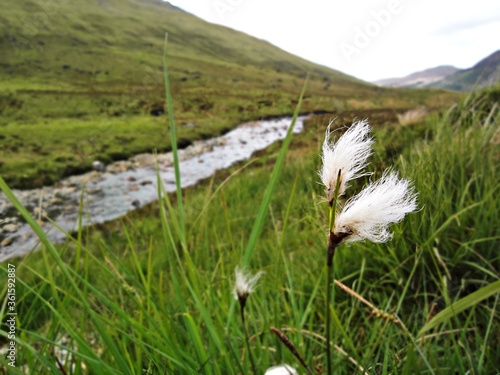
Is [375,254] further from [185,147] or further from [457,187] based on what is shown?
[185,147]

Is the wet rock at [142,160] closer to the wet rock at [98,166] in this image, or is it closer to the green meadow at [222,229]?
the green meadow at [222,229]

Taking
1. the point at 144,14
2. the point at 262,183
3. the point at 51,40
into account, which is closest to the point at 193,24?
the point at 144,14

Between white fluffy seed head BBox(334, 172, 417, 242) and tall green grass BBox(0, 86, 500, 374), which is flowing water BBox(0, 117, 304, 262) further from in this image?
white fluffy seed head BBox(334, 172, 417, 242)

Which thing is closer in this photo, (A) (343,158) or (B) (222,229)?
(A) (343,158)

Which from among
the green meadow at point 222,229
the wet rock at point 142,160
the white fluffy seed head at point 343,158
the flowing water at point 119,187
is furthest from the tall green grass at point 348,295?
the wet rock at point 142,160

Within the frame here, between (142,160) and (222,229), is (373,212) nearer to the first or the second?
(222,229)

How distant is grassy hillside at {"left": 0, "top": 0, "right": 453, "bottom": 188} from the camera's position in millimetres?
23531

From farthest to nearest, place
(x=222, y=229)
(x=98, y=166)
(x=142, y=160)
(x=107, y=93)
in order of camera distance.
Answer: (x=107, y=93), (x=142, y=160), (x=98, y=166), (x=222, y=229)

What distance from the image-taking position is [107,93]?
187ft

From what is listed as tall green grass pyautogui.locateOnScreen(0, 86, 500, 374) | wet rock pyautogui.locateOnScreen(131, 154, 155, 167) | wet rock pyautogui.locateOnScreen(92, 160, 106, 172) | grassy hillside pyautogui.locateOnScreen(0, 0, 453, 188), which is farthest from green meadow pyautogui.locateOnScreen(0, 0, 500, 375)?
wet rock pyautogui.locateOnScreen(131, 154, 155, 167)

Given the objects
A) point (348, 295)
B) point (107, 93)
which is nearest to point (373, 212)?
point (348, 295)

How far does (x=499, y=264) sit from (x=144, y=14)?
167 meters

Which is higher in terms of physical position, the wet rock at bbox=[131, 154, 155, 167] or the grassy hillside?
the grassy hillside

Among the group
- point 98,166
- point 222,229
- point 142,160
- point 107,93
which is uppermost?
point 222,229
